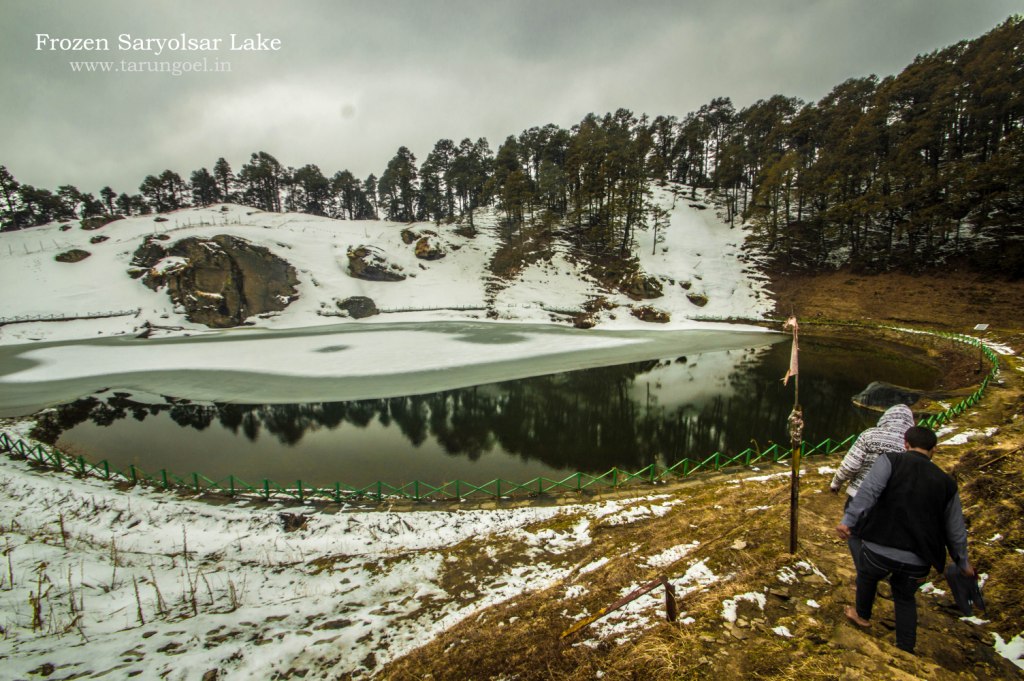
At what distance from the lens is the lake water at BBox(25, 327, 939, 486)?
12.3m

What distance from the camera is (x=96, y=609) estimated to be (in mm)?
5730

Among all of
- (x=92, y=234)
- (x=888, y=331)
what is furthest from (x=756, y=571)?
(x=92, y=234)

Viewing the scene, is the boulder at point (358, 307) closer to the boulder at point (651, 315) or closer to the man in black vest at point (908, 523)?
the boulder at point (651, 315)

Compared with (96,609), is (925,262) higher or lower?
higher

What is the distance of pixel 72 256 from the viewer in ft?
166

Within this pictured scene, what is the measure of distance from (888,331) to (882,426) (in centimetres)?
3489

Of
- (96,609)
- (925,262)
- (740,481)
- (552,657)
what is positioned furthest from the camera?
(925,262)

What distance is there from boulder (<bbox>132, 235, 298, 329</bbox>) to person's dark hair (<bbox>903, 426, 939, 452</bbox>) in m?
51.5

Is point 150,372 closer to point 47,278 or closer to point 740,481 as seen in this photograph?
point 740,481

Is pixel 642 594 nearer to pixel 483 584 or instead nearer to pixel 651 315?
pixel 483 584

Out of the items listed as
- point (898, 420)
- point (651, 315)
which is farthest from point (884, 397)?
point (651, 315)

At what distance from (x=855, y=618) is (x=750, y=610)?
89 centimetres

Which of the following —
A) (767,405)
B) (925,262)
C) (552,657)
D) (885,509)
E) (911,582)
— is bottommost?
(767,405)

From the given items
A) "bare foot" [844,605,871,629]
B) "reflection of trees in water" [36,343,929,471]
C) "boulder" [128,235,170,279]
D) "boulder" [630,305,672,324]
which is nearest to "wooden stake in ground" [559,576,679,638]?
"bare foot" [844,605,871,629]
